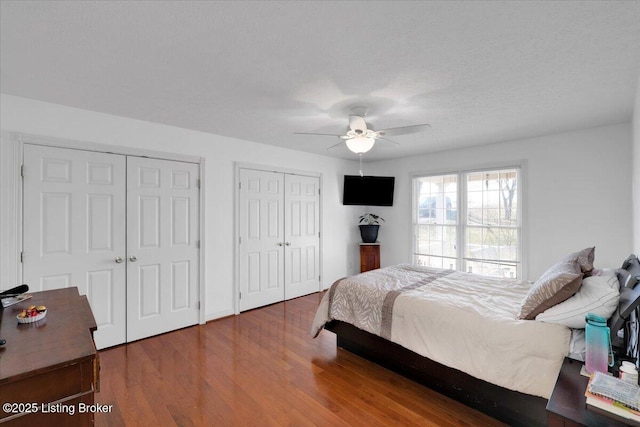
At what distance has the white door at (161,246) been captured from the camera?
10.3 feet

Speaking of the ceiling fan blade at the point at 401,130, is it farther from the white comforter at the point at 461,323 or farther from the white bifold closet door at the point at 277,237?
the white bifold closet door at the point at 277,237

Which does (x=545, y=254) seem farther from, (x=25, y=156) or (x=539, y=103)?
(x=25, y=156)

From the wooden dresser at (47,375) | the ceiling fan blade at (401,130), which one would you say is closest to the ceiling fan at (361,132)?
the ceiling fan blade at (401,130)

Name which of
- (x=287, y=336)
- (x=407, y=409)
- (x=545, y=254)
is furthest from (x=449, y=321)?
(x=545, y=254)

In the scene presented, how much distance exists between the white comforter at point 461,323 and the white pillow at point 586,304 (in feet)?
0.20

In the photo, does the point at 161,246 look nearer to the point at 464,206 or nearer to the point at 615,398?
the point at 615,398

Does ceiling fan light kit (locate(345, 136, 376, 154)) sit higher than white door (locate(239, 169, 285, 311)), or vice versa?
ceiling fan light kit (locate(345, 136, 376, 154))

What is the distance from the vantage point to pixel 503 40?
168 centimetres

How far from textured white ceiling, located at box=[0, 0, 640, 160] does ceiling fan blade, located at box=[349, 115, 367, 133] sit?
0.48ft

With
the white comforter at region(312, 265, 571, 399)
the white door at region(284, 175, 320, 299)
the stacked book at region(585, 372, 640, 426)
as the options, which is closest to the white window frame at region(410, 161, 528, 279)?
the white comforter at region(312, 265, 571, 399)

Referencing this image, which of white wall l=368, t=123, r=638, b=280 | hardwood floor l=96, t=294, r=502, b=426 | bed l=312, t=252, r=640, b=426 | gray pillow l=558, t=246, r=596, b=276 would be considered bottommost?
hardwood floor l=96, t=294, r=502, b=426

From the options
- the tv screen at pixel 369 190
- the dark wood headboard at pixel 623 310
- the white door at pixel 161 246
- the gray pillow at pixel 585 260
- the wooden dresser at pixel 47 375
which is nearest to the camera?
the wooden dresser at pixel 47 375

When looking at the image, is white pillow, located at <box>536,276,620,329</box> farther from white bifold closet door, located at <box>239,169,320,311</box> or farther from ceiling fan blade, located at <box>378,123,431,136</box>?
white bifold closet door, located at <box>239,169,320,311</box>

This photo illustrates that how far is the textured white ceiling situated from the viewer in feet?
4.80
